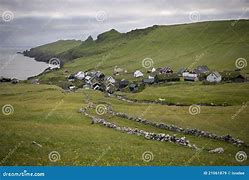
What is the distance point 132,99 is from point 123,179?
52.5 m

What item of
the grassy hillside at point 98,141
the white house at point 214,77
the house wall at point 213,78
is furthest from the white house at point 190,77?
the grassy hillside at point 98,141

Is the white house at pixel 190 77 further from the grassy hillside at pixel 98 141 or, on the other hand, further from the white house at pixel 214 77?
the grassy hillside at pixel 98 141

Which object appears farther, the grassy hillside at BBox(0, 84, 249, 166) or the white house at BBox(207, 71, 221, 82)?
the white house at BBox(207, 71, 221, 82)

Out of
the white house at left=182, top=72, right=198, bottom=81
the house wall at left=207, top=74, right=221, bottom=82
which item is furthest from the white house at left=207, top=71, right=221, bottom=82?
the white house at left=182, top=72, right=198, bottom=81

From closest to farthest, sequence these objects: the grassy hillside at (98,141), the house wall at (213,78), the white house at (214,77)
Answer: the grassy hillside at (98,141)
the house wall at (213,78)
the white house at (214,77)

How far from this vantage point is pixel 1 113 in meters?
41.2

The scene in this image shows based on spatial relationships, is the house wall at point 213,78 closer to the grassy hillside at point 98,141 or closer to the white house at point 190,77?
Answer: the white house at point 190,77

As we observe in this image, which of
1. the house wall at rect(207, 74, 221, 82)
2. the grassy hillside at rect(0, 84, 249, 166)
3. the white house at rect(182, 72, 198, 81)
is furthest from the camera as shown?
the white house at rect(182, 72, 198, 81)

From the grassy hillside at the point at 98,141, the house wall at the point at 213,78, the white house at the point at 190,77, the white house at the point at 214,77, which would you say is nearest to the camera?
the grassy hillside at the point at 98,141

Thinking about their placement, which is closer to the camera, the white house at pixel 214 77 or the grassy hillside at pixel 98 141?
the grassy hillside at pixel 98 141

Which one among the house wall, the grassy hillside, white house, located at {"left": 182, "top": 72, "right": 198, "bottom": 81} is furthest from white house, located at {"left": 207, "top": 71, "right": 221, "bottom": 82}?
the grassy hillside

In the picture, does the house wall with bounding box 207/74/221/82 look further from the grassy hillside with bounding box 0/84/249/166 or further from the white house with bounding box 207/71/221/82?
the grassy hillside with bounding box 0/84/249/166

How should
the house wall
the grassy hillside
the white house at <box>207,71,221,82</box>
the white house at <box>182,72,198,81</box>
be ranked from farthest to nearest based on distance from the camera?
the white house at <box>182,72,198,81</box> < the white house at <box>207,71,221,82</box> < the house wall < the grassy hillside

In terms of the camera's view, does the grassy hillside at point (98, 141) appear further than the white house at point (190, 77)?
No
